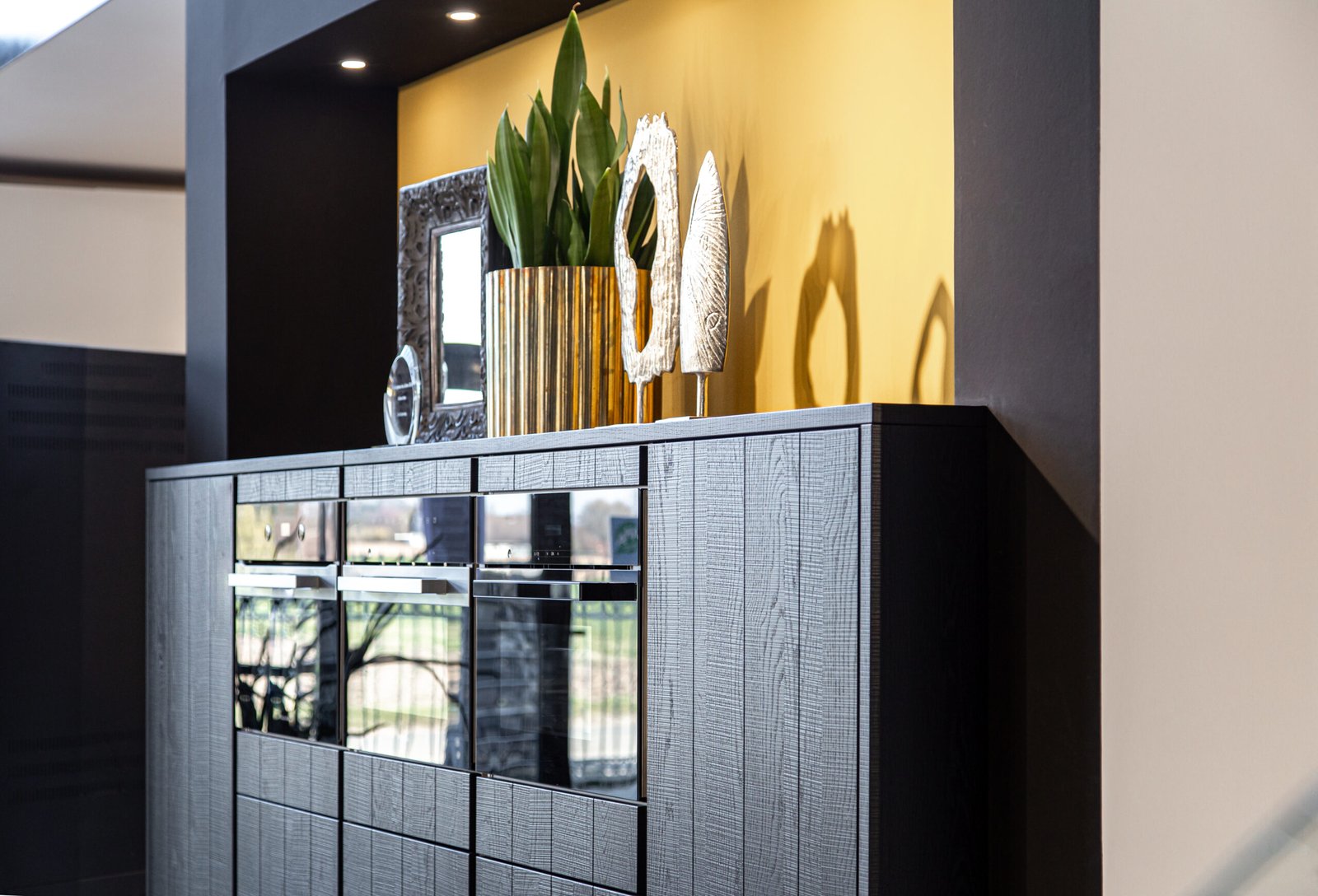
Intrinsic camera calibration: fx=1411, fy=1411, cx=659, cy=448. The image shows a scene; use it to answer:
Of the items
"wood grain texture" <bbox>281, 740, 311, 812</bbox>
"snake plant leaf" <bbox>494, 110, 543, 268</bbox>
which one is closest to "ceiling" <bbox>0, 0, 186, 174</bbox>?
"snake plant leaf" <bbox>494, 110, 543, 268</bbox>

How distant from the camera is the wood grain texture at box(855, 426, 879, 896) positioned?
184 cm

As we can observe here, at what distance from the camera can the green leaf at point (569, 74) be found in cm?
287

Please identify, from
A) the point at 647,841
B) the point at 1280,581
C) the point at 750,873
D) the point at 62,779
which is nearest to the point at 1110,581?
the point at 1280,581

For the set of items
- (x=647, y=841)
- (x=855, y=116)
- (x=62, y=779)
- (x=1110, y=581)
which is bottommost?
(x=62, y=779)

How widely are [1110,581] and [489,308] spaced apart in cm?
145

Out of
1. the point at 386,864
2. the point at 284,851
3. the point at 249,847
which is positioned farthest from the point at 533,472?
the point at 249,847

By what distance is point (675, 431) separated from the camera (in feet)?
7.19

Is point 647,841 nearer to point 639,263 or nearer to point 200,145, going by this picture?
point 639,263

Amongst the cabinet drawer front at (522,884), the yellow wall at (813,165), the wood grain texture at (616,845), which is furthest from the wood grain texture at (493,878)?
the yellow wall at (813,165)

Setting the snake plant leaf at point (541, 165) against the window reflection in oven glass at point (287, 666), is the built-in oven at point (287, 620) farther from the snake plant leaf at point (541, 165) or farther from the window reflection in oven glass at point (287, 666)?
the snake plant leaf at point (541, 165)

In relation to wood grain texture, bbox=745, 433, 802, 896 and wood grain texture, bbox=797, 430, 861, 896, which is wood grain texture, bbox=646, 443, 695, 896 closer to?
wood grain texture, bbox=745, 433, 802, 896

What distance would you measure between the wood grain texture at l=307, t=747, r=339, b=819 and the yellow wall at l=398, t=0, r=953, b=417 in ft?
3.47

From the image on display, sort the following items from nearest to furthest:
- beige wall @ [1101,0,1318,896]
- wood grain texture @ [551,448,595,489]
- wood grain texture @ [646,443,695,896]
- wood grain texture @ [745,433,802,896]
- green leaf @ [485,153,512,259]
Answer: beige wall @ [1101,0,1318,896]
wood grain texture @ [745,433,802,896]
wood grain texture @ [646,443,695,896]
wood grain texture @ [551,448,595,489]
green leaf @ [485,153,512,259]

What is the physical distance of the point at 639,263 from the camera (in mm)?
2770
